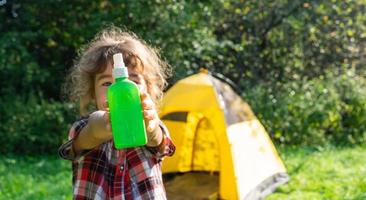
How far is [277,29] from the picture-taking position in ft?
A: 25.7

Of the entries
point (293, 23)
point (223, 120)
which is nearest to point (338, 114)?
point (293, 23)

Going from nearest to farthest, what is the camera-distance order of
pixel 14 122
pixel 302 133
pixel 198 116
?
1. pixel 198 116
2. pixel 14 122
3. pixel 302 133

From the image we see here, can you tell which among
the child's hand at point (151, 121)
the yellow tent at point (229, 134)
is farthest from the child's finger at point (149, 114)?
the yellow tent at point (229, 134)

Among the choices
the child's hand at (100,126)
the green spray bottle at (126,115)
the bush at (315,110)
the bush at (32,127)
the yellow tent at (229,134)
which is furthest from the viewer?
the bush at (315,110)

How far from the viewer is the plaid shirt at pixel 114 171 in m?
2.03

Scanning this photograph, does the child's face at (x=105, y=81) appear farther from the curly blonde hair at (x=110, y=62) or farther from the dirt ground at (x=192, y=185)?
the dirt ground at (x=192, y=185)

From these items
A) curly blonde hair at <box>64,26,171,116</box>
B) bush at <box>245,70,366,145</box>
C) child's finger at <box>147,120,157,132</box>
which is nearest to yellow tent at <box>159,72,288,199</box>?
bush at <box>245,70,366,145</box>

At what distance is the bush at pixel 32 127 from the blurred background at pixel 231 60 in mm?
10

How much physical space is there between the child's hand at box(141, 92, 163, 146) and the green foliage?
465 cm

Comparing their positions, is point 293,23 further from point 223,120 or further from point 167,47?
point 223,120

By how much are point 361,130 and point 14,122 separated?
151 inches

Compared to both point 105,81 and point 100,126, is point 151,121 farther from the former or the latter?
point 105,81

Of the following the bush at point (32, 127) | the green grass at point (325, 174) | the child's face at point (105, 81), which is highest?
the bush at point (32, 127)

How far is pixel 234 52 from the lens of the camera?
7938mm
